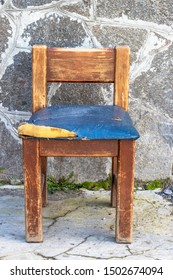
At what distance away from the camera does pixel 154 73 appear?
353 cm

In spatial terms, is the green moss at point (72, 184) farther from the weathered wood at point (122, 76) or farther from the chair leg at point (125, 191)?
the chair leg at point (125, 191)

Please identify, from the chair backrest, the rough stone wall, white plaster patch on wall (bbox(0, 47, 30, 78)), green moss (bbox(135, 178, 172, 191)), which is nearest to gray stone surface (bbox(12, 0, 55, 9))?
the rough stone wall

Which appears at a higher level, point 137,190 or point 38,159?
point 38,159

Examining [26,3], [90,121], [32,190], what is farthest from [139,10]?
[32,190]

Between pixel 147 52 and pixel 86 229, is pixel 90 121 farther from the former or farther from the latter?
pixel 147 52

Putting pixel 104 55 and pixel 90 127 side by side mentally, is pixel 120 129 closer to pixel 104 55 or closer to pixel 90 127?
pixel 90 127

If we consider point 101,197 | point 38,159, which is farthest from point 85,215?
point 38,159

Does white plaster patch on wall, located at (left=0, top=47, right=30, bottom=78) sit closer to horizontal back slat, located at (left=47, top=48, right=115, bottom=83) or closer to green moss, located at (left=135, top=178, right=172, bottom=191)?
horizontal back slat, located at (left=47, top=48, right=115, bottom=83)

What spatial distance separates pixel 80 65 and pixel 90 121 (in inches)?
18.8

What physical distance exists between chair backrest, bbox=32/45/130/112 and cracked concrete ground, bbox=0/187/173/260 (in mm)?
562

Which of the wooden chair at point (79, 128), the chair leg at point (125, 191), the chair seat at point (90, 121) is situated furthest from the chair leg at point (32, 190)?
the chair leg at point (125, 191)

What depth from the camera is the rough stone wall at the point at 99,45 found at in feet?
11.4

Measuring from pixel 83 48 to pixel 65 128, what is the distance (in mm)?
636

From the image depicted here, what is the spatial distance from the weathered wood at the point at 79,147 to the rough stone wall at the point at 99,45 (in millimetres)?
721
